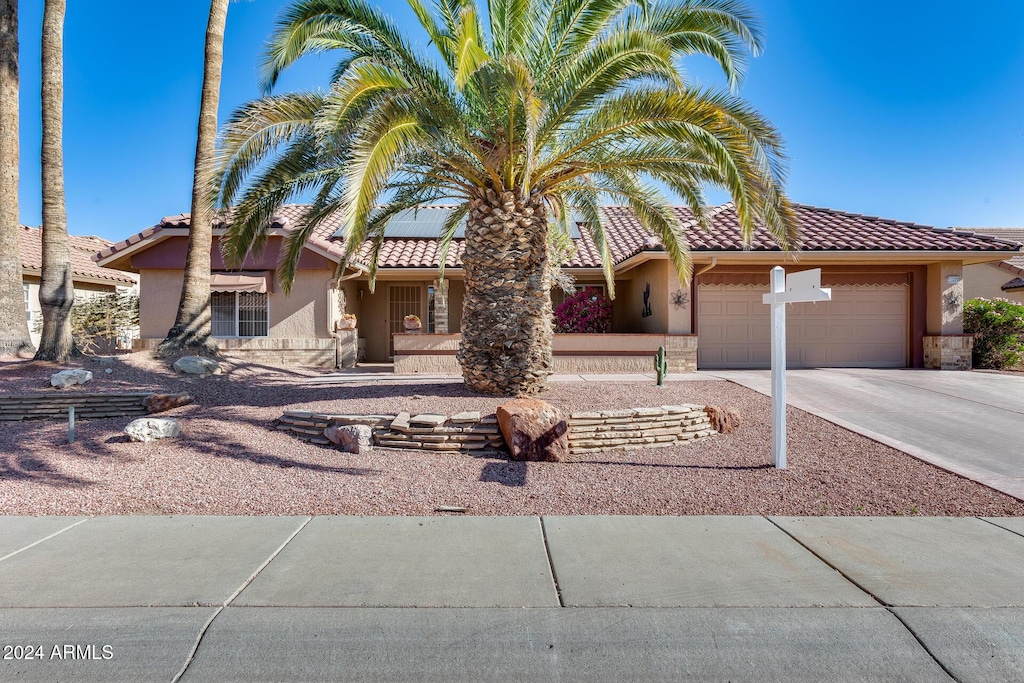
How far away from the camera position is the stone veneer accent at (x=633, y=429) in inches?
274

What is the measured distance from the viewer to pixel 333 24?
753cm

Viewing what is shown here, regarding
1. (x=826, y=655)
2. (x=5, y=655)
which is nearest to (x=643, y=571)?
(x=826, y=655)

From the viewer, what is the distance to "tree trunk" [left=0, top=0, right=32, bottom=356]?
10750 millimetres

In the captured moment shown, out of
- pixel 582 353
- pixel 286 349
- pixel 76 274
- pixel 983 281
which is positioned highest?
pixel 76 274

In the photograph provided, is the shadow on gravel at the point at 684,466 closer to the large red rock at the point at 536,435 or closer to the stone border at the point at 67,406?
the large red rock at the point at 536,435

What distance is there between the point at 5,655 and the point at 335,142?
499cm

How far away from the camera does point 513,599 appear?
11.4 ft

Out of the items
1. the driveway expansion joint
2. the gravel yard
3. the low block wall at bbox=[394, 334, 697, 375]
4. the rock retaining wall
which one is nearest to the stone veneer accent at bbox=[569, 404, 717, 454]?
the gravel yard

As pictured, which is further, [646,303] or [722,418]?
[646,303]

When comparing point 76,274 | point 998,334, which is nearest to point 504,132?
point 998,334

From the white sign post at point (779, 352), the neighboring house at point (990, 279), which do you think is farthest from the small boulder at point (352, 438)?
the neighboring house at point (990, 279)

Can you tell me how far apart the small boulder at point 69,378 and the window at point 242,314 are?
255 inches

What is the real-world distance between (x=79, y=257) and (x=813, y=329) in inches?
968

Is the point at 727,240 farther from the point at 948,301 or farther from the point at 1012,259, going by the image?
the point at 1012,259
